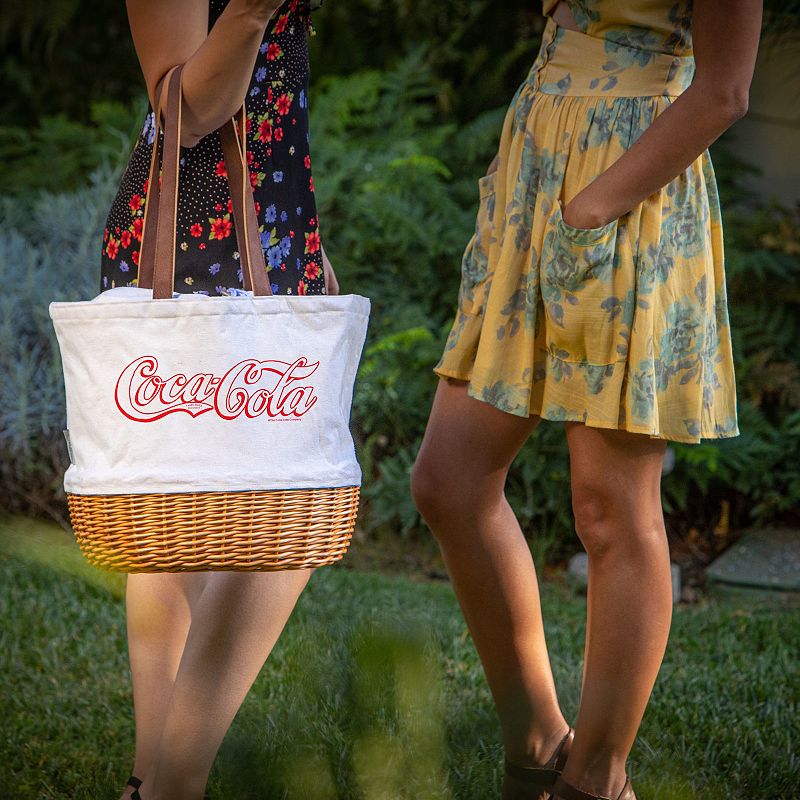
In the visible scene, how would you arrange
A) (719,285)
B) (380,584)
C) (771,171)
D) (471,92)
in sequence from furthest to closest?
1. (471,92)
2. (771,171)
3. (380,584)
4. (719,285)

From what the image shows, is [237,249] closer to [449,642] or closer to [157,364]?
[157,364]

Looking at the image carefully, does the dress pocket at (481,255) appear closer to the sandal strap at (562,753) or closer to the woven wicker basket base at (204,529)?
the woven wicker basket base at (204,529)

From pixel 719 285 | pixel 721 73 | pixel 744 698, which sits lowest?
pixel 744 698

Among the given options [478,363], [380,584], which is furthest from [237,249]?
[380,584]

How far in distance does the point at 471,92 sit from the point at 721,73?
4062 millimetres

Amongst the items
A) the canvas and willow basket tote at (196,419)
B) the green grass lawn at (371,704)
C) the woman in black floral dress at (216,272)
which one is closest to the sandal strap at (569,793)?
the green grass lawn at (371,704)

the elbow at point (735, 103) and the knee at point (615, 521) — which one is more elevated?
the elbow at point (735, 103)

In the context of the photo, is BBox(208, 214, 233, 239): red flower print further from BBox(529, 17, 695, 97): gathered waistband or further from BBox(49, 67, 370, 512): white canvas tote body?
BBox(529, 17, 695, 97): gathered waistband

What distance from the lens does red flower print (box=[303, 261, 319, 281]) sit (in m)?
1.82

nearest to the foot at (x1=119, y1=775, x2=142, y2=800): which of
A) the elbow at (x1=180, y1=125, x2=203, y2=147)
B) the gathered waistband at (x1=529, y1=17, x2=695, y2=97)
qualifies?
the elbow at (x1=180, y1=125, x2=203, y2=147)

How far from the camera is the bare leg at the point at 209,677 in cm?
174

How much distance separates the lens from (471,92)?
550 centimetres

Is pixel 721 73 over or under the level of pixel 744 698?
over

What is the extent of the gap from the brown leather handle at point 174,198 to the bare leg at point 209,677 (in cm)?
52
